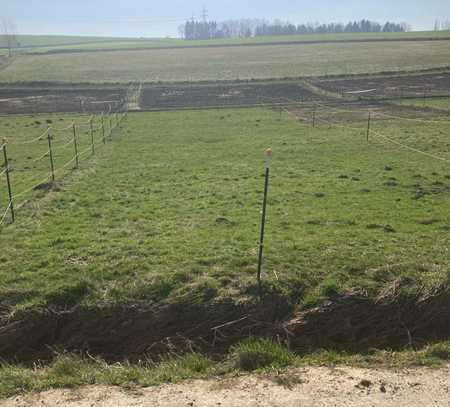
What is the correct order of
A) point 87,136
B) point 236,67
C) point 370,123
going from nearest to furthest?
1. point 87,136
2. point 370,123
3. point 236,67

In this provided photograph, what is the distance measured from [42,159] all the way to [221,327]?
1627 centimetres

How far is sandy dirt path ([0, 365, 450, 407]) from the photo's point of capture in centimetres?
531

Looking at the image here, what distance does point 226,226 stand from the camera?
36.8 feet

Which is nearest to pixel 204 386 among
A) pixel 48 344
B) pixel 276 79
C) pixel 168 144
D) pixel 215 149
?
pixel 48 344

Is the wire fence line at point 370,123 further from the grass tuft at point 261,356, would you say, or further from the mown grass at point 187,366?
the grass tuft at point 261,356

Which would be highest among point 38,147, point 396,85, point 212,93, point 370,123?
point 396,85

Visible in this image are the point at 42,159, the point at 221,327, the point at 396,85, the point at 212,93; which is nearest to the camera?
the point at 221,327

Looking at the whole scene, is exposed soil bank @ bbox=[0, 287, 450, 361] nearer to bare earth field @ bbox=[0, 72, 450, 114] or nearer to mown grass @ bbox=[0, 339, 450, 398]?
mown grass @ bbox=[0, 339, 450, 398]

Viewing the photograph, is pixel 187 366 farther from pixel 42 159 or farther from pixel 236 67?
pixel 236 67

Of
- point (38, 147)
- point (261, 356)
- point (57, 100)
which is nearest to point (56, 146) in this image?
point (38, 147)

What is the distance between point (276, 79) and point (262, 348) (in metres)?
56.7

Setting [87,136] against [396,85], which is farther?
[396,85]

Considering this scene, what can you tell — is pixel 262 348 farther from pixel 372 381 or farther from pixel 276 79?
pixel 276 79

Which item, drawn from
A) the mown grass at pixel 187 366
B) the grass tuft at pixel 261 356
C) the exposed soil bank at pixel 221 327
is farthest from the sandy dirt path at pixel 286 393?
the exposed soil bank at pixel 221 327
